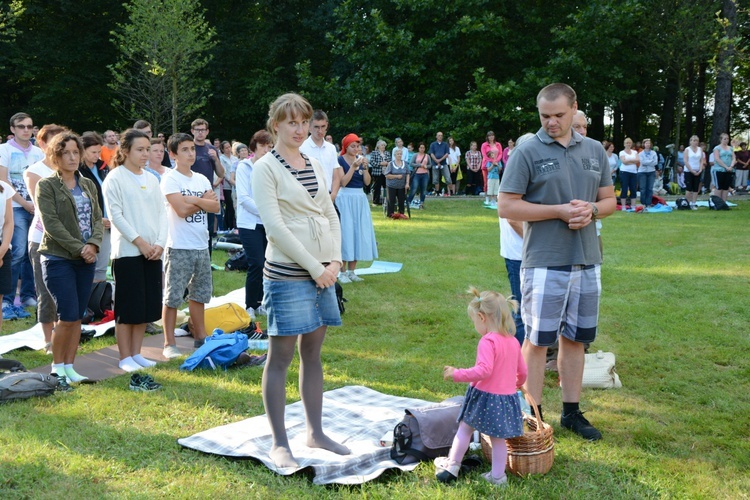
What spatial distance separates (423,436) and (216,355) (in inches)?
95.3

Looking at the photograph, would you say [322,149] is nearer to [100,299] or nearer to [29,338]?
[100,299]

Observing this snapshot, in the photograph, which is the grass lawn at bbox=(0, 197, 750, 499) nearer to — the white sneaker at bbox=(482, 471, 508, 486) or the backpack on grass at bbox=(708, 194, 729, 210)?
the white sneaker at bbox=(482, 471, 508, 486)

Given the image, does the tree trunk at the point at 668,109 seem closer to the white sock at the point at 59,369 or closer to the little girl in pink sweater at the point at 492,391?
the white sock at the point at 59,369

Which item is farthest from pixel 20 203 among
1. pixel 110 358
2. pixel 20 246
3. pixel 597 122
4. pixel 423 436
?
pixel 597 122

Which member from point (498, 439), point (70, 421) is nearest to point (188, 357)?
point (70, 421)

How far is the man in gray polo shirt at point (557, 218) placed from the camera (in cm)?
421

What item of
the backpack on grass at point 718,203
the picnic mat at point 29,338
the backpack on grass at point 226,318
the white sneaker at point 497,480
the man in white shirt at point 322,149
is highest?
the man in white shirt at point 322,149

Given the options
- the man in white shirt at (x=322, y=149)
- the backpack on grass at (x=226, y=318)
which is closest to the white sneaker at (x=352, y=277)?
the man in white shirt at (x=322, y=149)

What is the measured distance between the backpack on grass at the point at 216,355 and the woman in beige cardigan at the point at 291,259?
201cm

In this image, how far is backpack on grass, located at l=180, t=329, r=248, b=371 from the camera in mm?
5844

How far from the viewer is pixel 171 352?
20.7ft

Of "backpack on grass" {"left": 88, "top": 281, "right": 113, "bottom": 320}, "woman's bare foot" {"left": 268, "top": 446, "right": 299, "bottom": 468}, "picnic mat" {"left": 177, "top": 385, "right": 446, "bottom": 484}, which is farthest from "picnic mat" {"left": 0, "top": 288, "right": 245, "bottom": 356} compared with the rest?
"woman's bare foot" {"left": 268, "top": 446, "right": 299, "bottom": 468}

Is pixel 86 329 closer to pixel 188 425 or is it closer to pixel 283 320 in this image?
pixel 188 425

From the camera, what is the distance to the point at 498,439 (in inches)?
146
